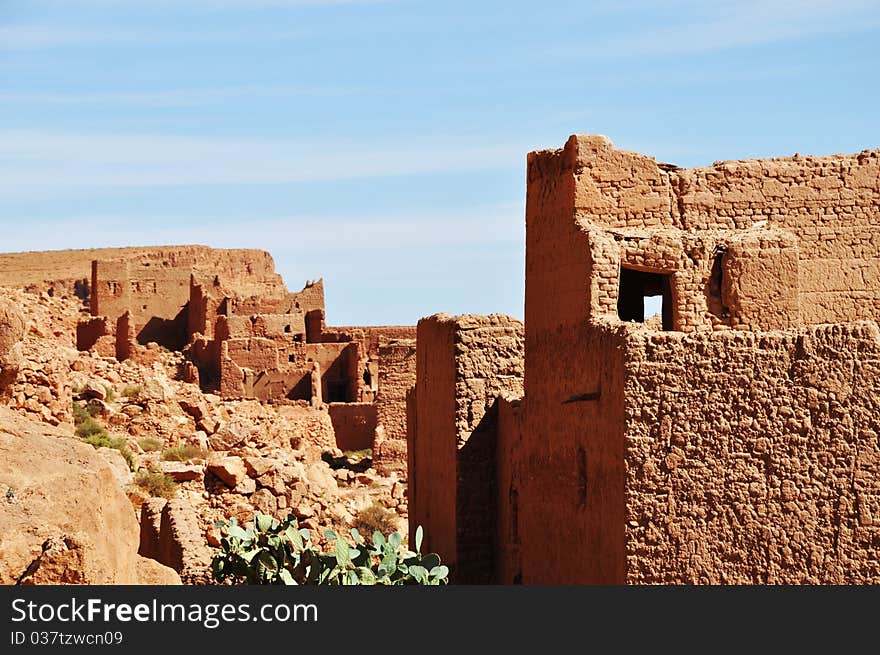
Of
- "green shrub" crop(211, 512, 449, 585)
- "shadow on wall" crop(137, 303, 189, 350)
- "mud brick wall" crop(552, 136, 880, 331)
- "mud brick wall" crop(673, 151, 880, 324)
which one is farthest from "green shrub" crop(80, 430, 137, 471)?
"shadow on wall" crop(137, 303, 189, 350)

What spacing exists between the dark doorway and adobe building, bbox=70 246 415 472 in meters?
19.5

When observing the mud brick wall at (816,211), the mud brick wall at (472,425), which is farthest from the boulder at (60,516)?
the mud brick wall at (816,211)

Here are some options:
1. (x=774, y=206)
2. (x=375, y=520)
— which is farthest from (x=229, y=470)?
(x=774, y=206)

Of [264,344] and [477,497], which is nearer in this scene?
[477,497]

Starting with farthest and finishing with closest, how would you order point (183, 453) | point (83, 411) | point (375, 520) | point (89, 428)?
1. point (83, 411)
2. point (375, 520)
3. point (89, 428)
4. point (183, 453)

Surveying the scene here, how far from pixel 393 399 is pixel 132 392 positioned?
851cm

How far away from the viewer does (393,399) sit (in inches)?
1458

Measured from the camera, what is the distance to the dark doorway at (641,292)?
1427 centimetres

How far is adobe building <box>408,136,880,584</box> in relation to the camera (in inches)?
468

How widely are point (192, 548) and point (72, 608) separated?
6.30 metres

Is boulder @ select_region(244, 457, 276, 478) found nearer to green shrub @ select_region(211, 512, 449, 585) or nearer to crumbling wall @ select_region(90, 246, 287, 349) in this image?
green shrub @ select_region(211, 512, 449, 585)

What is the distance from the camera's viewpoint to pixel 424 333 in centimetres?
1922

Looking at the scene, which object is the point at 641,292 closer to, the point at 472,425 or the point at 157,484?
the point at 472,425

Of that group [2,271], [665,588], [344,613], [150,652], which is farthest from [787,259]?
[2,271]
